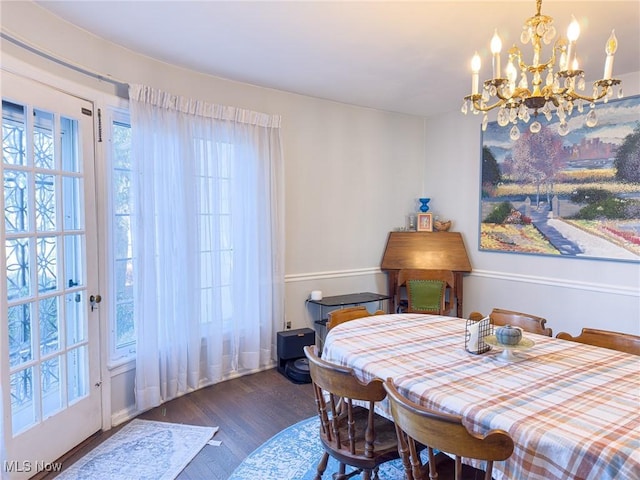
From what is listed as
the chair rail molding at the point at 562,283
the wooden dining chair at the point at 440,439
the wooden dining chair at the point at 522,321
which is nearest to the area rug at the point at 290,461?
the wooden dining chair at the point at 440,439

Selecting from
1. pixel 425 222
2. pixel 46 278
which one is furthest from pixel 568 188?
pixel 46 278

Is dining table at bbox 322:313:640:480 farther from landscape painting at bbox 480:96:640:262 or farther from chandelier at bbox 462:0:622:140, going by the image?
landscape painting at bbox 480:96:640:262

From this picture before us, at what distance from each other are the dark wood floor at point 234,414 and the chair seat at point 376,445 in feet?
2.78

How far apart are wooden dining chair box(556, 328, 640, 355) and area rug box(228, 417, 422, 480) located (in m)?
1.28

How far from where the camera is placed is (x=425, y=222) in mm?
4562

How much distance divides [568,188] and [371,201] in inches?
75.6

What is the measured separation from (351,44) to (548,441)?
2.55m

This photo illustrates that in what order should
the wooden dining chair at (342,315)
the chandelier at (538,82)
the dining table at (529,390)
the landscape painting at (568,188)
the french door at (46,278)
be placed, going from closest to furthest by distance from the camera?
1. the dining table at (529,390)
2. the chandelier at (538,82)
3. the french door at (46,278)
4. the wooden dining chair at (342,315)
5. the landscape painting at (568,188)

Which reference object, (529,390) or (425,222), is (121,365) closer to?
(529,390)

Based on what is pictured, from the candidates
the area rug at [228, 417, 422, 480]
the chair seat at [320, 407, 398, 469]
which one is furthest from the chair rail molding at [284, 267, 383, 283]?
the chair seat at [320, 407, 398, 469]

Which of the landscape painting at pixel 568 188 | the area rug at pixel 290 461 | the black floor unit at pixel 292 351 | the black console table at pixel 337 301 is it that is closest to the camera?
the area rug at pixel 290 461

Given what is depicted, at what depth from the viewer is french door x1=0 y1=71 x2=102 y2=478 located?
6.59 ft

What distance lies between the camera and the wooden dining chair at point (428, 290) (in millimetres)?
4164

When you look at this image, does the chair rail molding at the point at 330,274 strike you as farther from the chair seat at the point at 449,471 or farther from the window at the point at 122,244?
the chair seat at the point at 449,471
